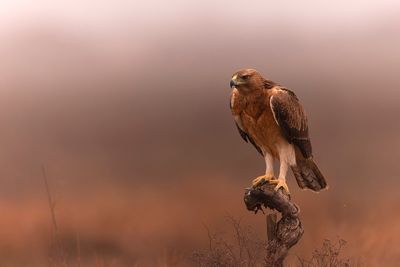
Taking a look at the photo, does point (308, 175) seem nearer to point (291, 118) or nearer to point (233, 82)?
point (291, 118)

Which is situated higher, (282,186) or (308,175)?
(308,175)

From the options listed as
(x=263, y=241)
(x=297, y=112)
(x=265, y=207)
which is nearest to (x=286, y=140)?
(x=297, y=112)

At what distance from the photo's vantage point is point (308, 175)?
26.1ft

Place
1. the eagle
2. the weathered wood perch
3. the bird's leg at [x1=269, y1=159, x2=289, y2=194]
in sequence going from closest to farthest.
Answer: the weathered wood perch
the eagle
the bird's leg at [x1=269, y1=159, x2=289, y2=194]

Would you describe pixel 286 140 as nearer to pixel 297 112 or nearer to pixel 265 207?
pixel 297 112

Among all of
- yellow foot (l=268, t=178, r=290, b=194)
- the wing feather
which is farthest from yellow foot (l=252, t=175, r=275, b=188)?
the wing feather

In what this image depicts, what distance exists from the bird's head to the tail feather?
3.83 ft

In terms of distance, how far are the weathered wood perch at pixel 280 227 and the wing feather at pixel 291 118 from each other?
66cm

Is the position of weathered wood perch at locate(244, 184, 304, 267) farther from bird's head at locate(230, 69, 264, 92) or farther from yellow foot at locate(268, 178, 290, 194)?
bird's head at locate(230, 69, 264, 92)

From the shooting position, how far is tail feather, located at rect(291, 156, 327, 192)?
7898mm

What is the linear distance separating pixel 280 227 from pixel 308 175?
1071 mm

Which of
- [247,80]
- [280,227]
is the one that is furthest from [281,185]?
[247,80]

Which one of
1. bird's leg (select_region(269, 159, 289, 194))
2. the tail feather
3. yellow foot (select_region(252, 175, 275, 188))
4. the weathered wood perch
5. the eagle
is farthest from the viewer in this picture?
the tail feather

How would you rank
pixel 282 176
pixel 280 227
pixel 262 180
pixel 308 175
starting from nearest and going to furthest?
pixel 280 227 → pixel 282 176 → pixel 262 180 → pixel 308 175
